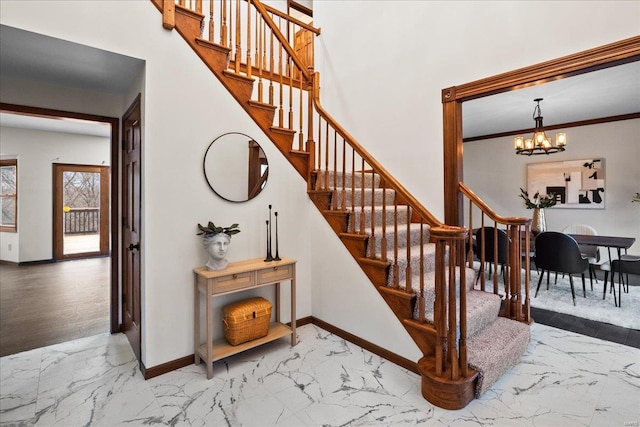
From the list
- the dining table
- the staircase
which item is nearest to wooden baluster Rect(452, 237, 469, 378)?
the staircase

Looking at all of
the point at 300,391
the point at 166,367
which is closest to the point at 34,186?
the point at 166,367

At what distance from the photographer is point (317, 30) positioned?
15.3 ft

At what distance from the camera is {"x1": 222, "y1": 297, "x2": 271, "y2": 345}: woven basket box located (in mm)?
2587

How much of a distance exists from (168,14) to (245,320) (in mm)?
2490

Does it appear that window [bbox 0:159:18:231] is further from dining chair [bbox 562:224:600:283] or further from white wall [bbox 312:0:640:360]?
dining chair [bbox 562:224:600:283]

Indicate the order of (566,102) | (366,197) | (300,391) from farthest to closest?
1. (566,102)
2. (366,197)
3. (300,391)

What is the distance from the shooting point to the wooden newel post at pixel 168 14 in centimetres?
244

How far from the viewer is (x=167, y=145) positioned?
2.46 m

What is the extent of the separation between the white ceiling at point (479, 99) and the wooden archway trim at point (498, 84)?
113 centimetres

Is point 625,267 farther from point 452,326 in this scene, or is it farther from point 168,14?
point 168,14

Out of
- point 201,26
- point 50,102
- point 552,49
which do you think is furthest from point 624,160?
point 50,102

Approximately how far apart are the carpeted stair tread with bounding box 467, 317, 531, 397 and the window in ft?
27.2

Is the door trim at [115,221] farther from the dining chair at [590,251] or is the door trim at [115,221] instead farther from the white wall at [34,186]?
the dining chair at [590,251]

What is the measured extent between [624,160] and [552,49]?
4.45m
